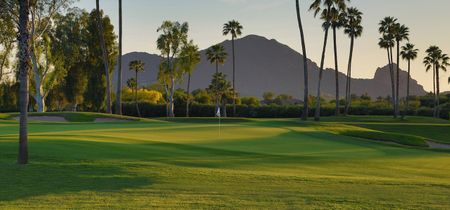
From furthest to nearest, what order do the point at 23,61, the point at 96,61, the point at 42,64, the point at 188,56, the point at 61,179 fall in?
the point at 188,56 < the point at 96,61 < the point at 42,64 < the point at 23,61 < the point at 61,179

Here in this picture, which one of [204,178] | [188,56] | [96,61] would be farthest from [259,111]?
[204,178]

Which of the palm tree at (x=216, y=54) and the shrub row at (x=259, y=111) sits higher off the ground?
the palm tree at (x=216, y=54)

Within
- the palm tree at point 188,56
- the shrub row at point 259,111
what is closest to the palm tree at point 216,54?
the shrub row at point 259,111


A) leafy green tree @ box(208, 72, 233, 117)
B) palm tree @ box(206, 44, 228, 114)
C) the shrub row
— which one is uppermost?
palm tree @ box(206, 44, 228, 114)

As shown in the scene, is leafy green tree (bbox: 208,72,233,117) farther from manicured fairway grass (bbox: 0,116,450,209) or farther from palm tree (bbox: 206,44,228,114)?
manicured fairway grass (bbox: 0,116,450,209)

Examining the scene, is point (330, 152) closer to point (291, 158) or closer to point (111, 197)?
point (291, 158)

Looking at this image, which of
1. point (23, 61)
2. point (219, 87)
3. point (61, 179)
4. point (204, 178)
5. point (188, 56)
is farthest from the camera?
point (219, 87)

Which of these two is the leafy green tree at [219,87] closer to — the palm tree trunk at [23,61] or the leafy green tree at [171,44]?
the leafy green tree at [171,44]

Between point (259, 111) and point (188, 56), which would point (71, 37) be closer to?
point (188, 56)

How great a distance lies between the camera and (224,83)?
102 meters

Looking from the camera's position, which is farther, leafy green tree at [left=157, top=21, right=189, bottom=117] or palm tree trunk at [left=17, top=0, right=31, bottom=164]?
leafy green tree at [left=157, top=21, right=189, bottom=117]

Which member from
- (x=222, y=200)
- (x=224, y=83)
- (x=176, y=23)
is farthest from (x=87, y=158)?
(x=224, y=83)

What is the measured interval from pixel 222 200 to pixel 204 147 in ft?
34.6

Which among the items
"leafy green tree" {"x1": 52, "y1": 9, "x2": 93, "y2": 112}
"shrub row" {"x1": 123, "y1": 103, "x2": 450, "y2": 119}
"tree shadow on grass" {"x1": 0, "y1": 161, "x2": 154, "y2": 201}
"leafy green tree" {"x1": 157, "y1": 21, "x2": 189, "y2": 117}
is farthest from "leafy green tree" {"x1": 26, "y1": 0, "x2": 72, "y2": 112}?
"tree shadow on grass" {"x1": 0, "y1": 161, "x2": 154, "y2": 201}
